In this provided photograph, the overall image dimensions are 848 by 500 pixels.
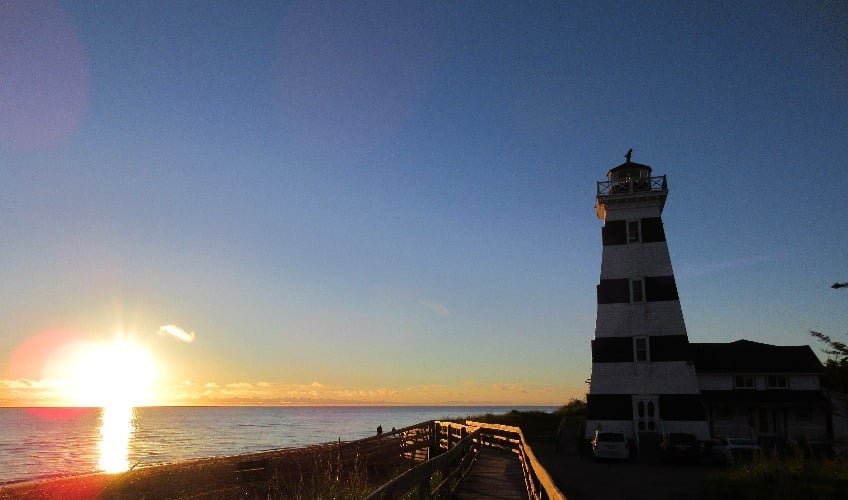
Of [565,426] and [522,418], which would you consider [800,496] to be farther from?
[522,418]

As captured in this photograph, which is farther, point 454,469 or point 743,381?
point 743,381

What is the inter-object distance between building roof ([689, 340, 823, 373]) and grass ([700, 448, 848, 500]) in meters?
21.0

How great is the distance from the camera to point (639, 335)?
31.9 metres

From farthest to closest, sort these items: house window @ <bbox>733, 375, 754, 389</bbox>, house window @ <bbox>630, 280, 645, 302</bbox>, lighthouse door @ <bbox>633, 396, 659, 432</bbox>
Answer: house window @ <bbox>733, 375, 754, 389</bbox> → house window @ <bbox>630, 280, 645, 302</bbox> → lighthouse door @ <bbox>633, 396, 659, 432</bbox>

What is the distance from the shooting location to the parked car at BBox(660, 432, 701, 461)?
27.1 m

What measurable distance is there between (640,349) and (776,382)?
38.7ft

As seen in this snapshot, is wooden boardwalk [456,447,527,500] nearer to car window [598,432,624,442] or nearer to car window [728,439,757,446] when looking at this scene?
car window [598,432,624,442]

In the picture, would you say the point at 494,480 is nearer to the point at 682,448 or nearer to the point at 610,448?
the point at 610,448

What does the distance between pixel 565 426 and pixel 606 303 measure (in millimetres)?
11008

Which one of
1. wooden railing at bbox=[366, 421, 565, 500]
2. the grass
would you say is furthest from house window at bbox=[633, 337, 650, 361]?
the grass

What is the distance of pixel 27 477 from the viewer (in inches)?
1597

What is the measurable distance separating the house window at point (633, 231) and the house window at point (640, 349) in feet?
17.4

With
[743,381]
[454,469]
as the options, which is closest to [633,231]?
[743,381]

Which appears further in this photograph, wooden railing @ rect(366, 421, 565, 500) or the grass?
the grass
